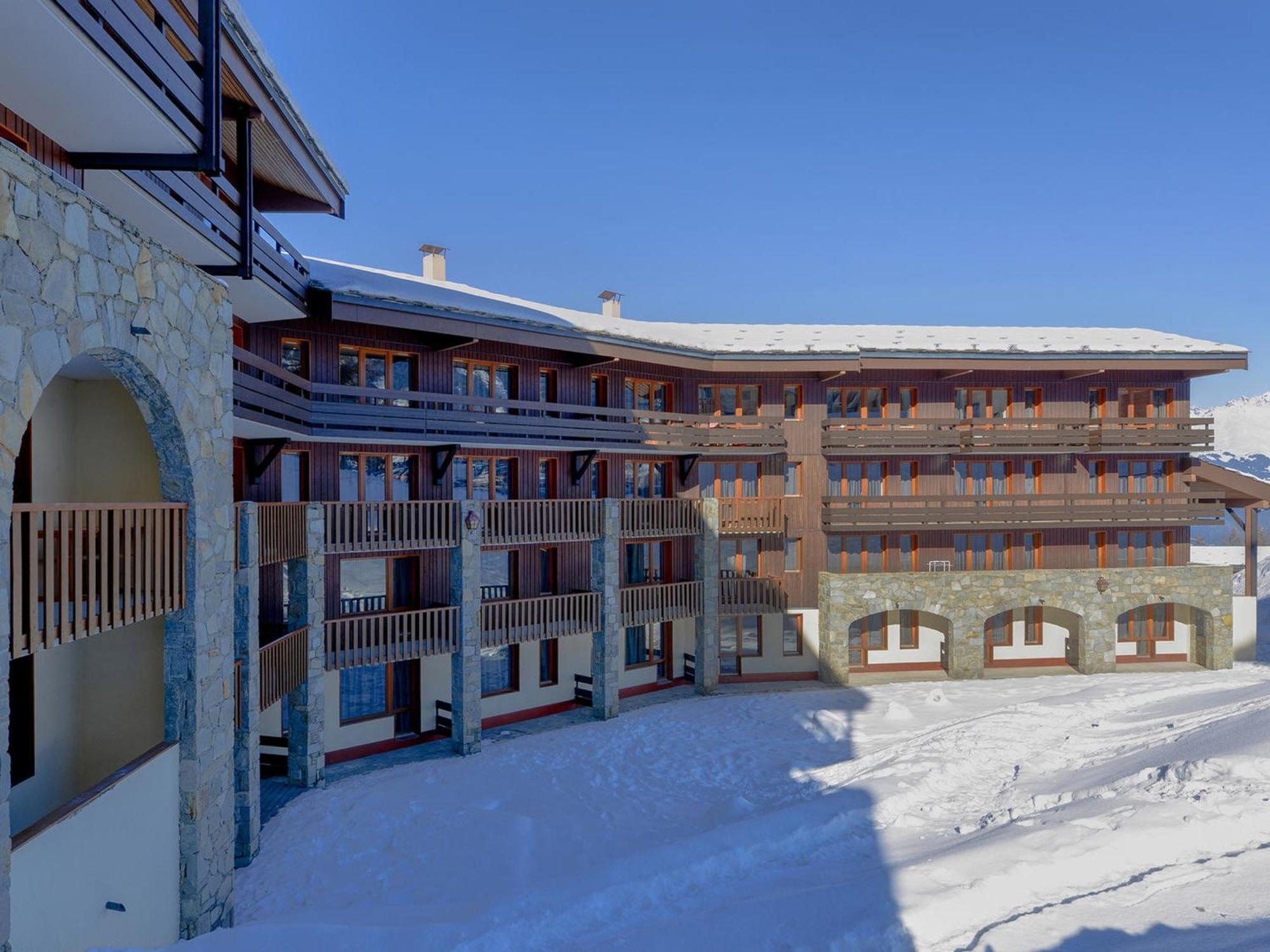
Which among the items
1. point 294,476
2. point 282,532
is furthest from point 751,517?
point 282,532

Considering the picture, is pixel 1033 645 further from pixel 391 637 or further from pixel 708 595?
pixel 391 637

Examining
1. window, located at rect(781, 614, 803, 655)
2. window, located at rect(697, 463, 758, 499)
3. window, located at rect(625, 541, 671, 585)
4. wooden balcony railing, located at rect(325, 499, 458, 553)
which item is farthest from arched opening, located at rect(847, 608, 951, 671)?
wooden balcony railing, located at rect(325, 499, 458, 553)

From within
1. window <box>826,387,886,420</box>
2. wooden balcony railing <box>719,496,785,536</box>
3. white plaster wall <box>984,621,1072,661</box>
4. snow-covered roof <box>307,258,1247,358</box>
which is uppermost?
snow-covered roof <box>307,258,1247,358</box>

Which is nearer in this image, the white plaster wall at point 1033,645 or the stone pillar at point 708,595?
the stone pillar at point 708,595

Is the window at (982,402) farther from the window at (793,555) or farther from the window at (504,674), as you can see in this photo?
the window at (504,674)

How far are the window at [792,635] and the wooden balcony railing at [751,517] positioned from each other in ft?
8.86

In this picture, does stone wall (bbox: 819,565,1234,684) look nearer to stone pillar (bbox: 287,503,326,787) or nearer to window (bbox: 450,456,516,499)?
window (bbox: 450,456,516,499)

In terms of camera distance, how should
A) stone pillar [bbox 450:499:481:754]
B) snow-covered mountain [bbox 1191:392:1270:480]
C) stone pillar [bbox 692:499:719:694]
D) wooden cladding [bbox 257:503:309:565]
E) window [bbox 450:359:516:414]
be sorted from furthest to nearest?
1. snow-covered mountain [bbox 1191:392:1270:480]
2. stone pillar [bbox 692:499:719:694]
3. window [bbox 450:359:516:414]
4. stone pillar [bbox 450:499:481:754]
5. wooden cladding [bbox 257:503:309:565]

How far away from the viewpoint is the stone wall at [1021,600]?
21500 millimetres

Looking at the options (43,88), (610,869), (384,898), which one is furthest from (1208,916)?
(43,88)

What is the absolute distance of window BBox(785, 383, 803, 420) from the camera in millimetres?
22422

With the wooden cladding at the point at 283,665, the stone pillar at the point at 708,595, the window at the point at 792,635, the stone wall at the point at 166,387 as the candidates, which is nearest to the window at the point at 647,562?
the stone pillar at the point at 708,595

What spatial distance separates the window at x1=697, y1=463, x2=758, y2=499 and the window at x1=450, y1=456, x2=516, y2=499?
574 cm

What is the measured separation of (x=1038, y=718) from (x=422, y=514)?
531 inches
